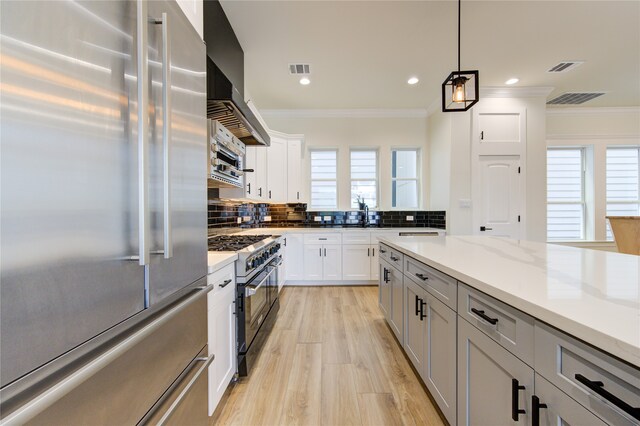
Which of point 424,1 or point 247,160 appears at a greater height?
point 424,1

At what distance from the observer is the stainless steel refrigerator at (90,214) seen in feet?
1.47

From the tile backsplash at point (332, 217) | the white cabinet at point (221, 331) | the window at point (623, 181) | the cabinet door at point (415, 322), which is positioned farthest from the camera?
the tile backsplash at point (332, 217)

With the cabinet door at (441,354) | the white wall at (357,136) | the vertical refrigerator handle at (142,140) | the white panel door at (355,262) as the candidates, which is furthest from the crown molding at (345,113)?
the vertical refrigerator handle at (142,140)

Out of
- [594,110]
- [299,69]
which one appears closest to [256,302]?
[299,69]

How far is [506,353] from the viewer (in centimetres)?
92

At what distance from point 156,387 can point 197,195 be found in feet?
2.26

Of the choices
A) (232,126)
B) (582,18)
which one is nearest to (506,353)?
(232,126)

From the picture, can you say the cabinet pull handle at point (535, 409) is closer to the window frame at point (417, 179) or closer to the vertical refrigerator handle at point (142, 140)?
the vertical refrigerator handle at point (142, 140)

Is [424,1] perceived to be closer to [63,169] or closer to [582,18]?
[582,18]

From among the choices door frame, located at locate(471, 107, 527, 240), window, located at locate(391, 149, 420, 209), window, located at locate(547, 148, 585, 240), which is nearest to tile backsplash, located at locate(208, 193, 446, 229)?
window, located at locate(391, 149, 420, 209)

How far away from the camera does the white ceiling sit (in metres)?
2.45

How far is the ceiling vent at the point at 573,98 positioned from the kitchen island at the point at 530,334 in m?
4.08

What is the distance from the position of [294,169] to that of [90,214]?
3.90 meters

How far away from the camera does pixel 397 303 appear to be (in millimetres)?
2221
